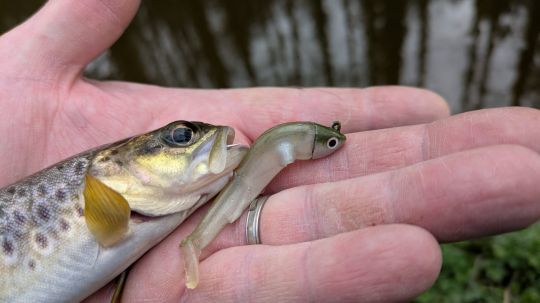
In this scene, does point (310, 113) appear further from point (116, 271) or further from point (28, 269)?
point (28, 269)

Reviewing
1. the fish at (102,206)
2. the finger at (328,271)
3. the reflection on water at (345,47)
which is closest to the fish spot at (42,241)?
the fish at (102,206)

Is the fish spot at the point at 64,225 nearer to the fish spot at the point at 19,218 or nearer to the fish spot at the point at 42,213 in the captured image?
the fish spot at the point at 42,213

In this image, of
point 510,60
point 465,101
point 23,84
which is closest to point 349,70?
point 465,101

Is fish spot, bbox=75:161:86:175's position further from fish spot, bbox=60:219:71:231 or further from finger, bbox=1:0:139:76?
finger, bbox=1:0:139:76

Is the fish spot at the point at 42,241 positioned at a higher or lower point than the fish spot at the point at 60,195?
lower

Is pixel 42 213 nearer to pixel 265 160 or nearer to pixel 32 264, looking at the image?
pixel 32 264

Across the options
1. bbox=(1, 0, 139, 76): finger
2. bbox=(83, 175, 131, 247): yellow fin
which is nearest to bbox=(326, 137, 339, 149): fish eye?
bbox=(83, 175, 131, 247): yellow fin
